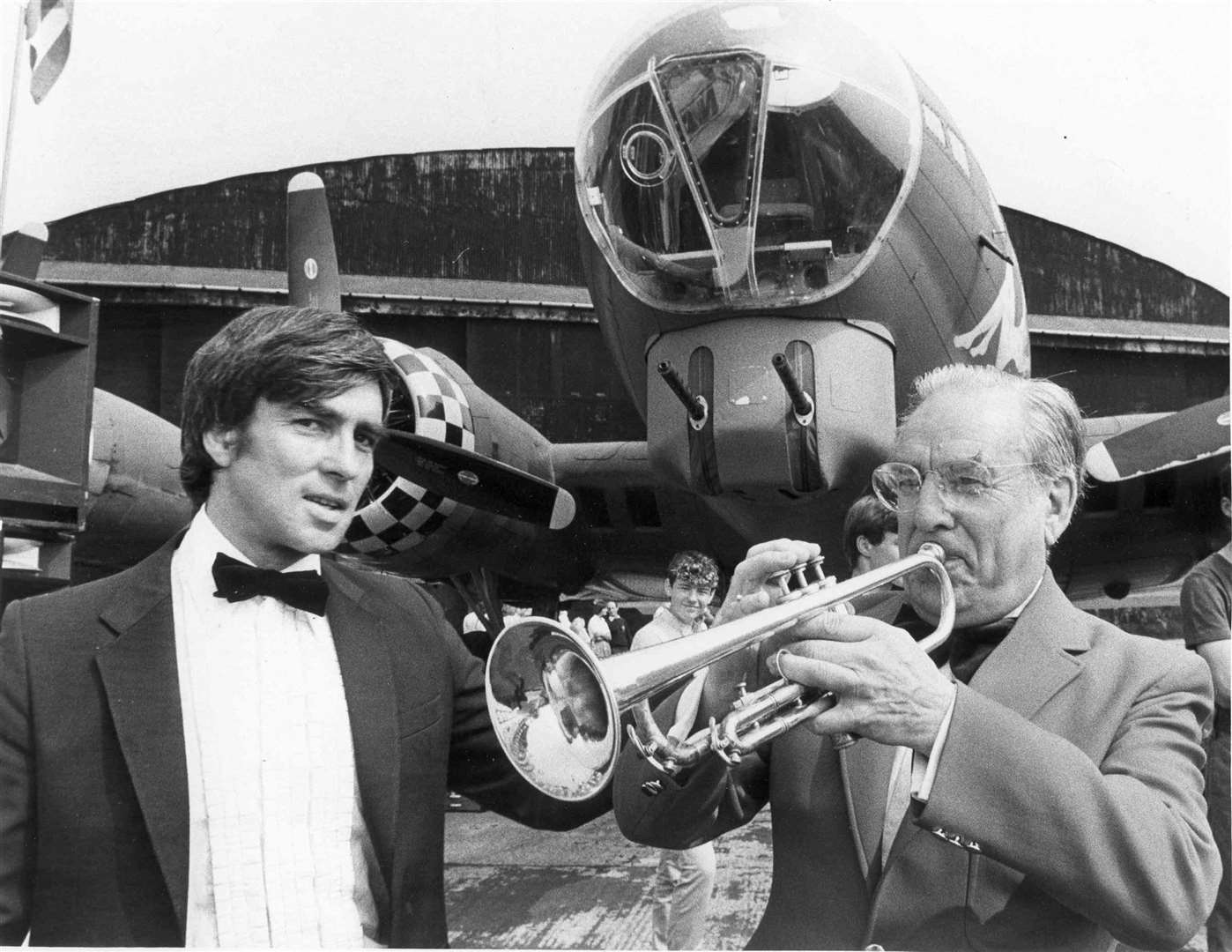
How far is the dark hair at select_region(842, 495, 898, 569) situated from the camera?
430cm

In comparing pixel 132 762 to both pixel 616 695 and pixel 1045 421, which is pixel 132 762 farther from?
pixel 1045 421

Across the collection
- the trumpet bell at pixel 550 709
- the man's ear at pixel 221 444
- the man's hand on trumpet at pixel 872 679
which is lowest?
the trumpet bell at pixel 550 709

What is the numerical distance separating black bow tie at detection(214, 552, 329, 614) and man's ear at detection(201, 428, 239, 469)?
204 millimetres

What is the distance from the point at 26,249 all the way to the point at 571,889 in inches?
173

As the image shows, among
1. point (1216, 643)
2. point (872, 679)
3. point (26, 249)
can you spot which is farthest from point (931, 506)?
point (26, 249)

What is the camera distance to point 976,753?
1688 mm

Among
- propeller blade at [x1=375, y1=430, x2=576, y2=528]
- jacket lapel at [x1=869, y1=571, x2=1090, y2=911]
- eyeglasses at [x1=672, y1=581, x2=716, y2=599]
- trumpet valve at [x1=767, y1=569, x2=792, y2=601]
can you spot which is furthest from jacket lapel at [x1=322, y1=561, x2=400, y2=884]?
propeller blade at [x1=375, y1=430, x2=576, y2=528]

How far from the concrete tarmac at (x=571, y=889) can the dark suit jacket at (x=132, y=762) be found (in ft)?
8.25

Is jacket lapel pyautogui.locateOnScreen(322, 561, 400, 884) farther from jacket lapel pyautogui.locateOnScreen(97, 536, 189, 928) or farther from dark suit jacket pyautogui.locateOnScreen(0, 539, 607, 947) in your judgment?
jacket lapel pyautogui.locateOnScreen(97, 536, 189, 928)

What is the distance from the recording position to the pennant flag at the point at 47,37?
3236 mm

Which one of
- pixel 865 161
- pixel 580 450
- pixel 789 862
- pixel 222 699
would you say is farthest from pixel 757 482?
pixel 580 450

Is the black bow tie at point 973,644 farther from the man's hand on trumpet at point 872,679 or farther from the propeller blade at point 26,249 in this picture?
the propeller blade at point 26,249

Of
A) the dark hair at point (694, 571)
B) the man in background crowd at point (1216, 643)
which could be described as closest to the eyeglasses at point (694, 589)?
the dark hair at point (694, 571)

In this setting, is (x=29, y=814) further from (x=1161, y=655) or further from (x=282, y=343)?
(x=1161, y=655)
